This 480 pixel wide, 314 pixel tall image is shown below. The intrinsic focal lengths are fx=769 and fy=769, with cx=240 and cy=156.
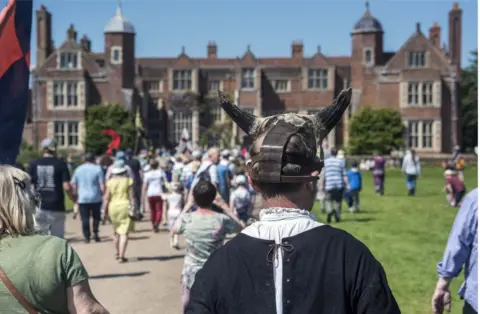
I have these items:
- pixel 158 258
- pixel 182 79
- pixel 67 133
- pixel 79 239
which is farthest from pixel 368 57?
pixel 158 258

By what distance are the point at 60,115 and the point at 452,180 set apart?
37.7m

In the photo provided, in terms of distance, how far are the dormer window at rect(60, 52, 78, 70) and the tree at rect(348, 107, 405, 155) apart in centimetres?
1923

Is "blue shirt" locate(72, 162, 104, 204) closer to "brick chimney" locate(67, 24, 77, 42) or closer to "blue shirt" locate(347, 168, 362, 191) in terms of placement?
"blue shirt" locate(347, 168, 362, 191)

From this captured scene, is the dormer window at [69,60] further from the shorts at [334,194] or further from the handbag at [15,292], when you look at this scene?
the handbag at [15,292]

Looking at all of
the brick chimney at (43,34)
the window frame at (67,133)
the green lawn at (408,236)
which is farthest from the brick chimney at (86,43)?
the green lawn at (408,236)

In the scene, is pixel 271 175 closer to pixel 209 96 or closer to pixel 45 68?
pixel 45 68

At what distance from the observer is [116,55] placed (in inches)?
2128

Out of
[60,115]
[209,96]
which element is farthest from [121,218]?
[209,96]

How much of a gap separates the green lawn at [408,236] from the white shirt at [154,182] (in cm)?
351

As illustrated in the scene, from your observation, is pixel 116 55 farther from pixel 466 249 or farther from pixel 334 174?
pixel 466 249

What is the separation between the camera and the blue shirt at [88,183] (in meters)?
12.5

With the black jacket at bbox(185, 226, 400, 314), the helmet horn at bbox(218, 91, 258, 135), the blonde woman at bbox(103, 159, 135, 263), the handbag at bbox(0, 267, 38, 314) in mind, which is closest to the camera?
the black jacket at bbox(185, 226, 400, 314)

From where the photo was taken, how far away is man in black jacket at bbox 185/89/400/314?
251cm

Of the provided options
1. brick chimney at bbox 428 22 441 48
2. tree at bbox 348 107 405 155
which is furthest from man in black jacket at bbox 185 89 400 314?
brick chimney at bbox 428 22 441 48
